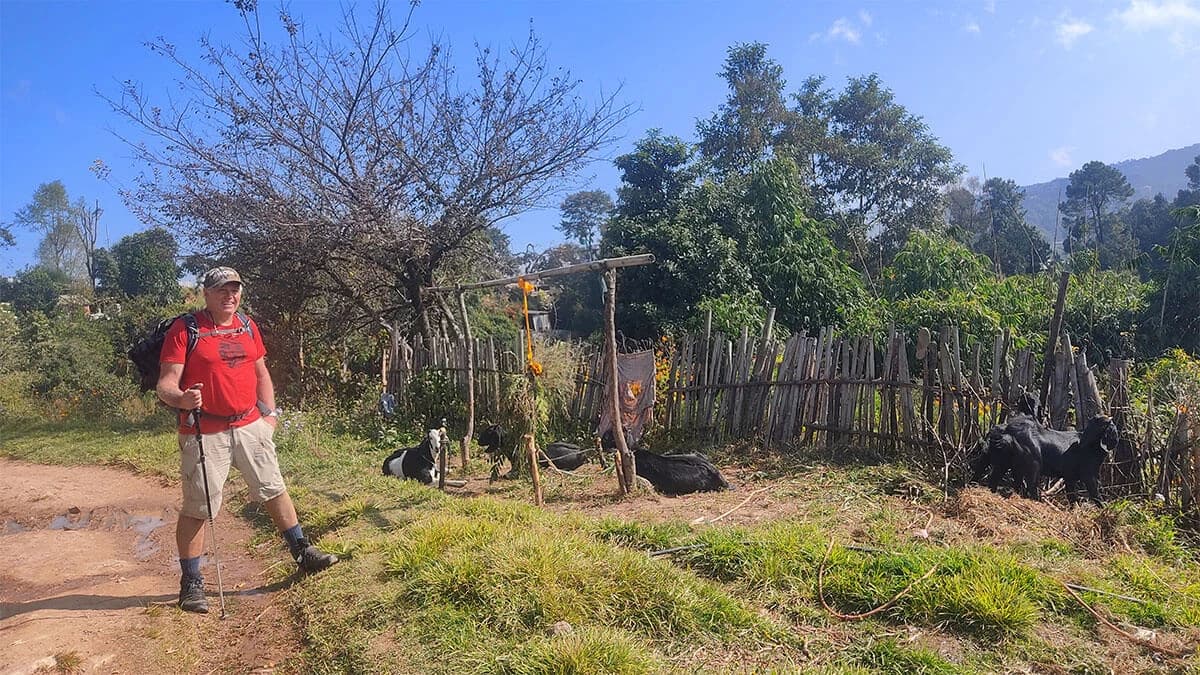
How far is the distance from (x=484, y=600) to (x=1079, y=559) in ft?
9.20

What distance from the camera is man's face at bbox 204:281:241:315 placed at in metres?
3.63

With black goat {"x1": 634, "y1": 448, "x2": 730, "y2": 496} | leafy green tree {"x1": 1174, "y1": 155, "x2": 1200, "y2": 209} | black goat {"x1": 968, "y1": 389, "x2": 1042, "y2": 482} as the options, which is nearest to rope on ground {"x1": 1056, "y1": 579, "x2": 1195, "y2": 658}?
black goat {"x1": 968, "y1": 389, "x2": 1042, "y2": 482}

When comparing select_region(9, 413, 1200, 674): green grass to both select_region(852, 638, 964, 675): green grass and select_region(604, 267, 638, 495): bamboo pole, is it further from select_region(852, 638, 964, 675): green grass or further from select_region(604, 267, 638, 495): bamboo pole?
select_region(604, 267, 638, 495): bamboo pole

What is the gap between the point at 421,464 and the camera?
601 centimetres

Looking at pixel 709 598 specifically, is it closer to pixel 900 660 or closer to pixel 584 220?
pixel 900 660

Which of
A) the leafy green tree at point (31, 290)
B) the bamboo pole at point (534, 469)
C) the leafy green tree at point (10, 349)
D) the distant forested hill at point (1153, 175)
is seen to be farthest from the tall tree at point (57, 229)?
the distant forested hill at point (1153, 175)

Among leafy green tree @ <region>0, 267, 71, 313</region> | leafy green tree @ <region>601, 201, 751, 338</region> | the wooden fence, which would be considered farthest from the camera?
leafy green tree @ <region>0, 267, 71, 313</region>

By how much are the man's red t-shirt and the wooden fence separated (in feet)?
9.42

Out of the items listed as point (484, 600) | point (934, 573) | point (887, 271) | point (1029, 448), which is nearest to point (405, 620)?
point (484, 600)

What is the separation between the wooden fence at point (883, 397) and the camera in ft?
14.7

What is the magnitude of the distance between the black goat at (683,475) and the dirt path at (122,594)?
8.21 feet

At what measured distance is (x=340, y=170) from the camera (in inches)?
367

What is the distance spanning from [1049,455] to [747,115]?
676 inches

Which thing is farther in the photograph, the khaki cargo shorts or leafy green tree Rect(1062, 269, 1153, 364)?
leafy green tree Rect(1062, 269, 1153, 364)
